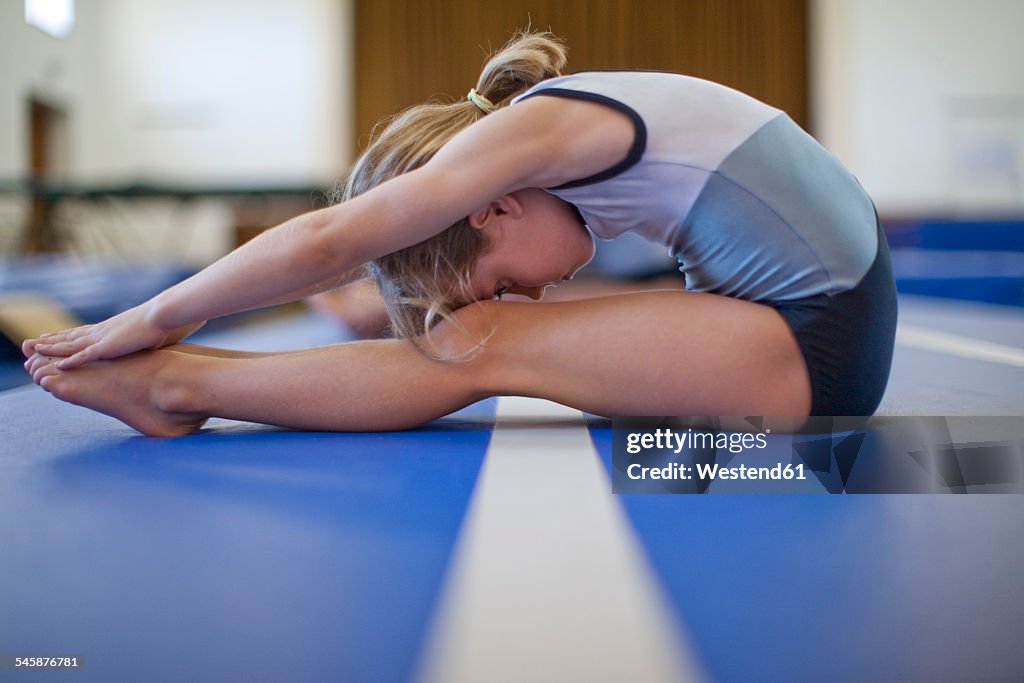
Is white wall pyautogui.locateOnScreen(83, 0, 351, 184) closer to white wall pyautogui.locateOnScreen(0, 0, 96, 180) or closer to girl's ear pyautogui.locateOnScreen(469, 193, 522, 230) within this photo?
white wall pyautogui.locateOnScreen(0, 0, 96, 180)

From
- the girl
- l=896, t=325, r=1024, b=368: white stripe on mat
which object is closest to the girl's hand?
the girl

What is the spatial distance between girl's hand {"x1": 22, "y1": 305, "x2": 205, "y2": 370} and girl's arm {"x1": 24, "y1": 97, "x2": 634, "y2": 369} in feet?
0.22

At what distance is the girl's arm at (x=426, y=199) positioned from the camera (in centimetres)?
99

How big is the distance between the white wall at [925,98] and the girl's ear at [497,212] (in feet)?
23.4

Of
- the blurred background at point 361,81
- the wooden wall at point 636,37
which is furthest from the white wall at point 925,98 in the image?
the wooden wall at point 636,37

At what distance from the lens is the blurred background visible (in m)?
7.84

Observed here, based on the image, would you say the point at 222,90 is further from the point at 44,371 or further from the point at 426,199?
the point at 426,199

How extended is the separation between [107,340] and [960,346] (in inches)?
72.2

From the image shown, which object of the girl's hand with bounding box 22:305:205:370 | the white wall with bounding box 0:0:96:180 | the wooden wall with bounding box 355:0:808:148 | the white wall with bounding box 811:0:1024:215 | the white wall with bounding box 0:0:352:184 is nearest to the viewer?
the girl's hand with bounding box 22:305:205:370

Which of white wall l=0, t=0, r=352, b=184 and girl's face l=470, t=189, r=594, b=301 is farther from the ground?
white wall l=0, t=0, r=352, b=184

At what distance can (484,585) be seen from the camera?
2.10 feet

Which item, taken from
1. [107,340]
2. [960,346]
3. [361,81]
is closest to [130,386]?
[107,340]

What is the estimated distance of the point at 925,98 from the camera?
8039 mm

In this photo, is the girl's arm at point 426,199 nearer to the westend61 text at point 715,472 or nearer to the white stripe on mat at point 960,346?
the westend61 text at point 715,472
